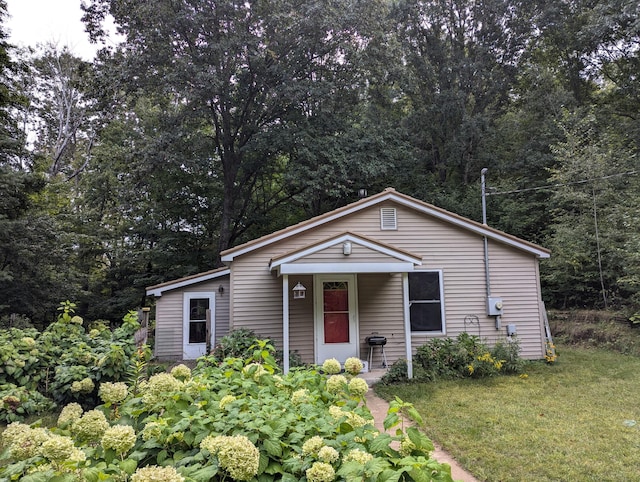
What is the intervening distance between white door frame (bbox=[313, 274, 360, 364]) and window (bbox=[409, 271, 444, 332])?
4.25 feet

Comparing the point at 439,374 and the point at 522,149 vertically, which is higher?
the point at 522,149

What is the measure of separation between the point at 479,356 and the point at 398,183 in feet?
36.5

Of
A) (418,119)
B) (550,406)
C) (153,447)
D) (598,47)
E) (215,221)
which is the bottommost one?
(550,406)

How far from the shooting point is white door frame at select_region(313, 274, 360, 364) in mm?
8031

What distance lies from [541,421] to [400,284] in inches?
154

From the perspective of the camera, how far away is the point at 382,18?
49.5 feet

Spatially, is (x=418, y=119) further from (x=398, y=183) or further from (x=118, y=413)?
(x=118, y=413)

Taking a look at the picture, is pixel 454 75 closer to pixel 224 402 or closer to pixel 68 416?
pixel 224 402

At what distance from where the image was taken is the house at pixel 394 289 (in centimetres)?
804

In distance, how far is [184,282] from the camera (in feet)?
33.9

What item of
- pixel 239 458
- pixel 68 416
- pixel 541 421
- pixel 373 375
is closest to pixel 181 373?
pixel 68 416

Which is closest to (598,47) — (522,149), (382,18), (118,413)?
(522,149)

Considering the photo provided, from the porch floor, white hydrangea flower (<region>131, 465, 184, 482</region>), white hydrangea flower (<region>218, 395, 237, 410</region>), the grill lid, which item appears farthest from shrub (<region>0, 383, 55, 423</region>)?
the grill lid

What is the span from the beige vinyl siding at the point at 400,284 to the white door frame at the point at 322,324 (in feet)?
0.43
